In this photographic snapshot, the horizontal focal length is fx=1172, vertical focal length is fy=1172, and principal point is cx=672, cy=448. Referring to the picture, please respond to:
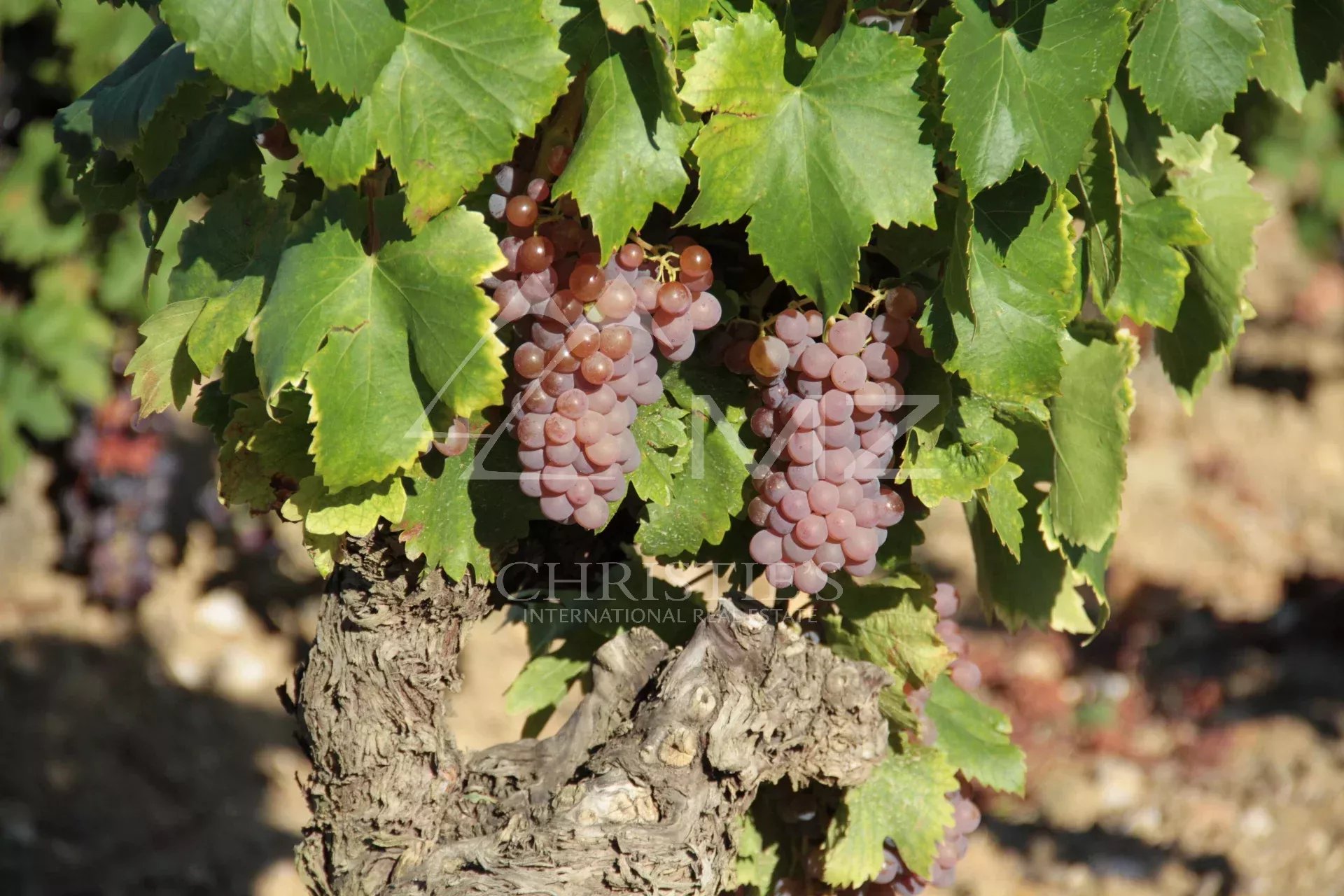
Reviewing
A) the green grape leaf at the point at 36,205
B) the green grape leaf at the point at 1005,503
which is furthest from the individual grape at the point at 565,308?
the green grape leaf at the point at 36,205

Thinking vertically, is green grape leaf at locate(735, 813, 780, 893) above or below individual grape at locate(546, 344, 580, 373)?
below

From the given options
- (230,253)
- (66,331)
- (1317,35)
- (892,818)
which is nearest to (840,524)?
(892,818)

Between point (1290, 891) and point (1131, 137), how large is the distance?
9.18 ft

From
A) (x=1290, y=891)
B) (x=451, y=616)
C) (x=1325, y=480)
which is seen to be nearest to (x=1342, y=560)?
(x=1325, y=480)

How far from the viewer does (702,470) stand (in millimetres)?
1248

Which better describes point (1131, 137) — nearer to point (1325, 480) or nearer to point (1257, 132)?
point (1257, 132)

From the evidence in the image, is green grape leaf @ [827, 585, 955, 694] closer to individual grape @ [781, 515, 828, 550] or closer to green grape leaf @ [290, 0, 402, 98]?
individual grape @ [781, 515, 828, 550]

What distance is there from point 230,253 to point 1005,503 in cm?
86

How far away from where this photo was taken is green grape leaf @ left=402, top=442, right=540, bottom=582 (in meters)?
1.22

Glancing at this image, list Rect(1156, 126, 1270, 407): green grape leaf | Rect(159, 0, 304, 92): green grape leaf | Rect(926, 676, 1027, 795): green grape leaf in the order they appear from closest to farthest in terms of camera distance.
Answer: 1. Rect(159, 0, 304, 92): green grape leaf
2. Rect(1156, 126, 1270, 407): green grape leaf
3. Rect(926, 676, 1027, 795): green grape leaf

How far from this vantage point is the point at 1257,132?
5.09ft

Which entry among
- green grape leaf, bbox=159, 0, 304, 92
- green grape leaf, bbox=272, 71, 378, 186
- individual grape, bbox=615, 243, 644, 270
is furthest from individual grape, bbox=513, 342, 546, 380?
green grape leaf, bbox=159, 0, 304, 92

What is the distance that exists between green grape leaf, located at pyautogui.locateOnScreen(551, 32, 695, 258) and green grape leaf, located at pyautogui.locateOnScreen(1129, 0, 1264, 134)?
0.44 meters

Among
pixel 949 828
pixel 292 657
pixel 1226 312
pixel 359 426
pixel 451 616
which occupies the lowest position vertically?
pixel 292 657
